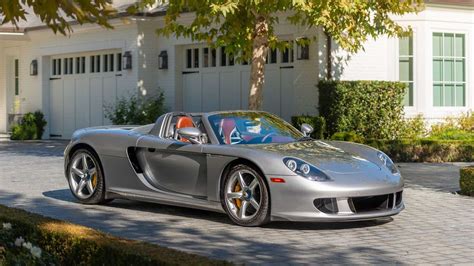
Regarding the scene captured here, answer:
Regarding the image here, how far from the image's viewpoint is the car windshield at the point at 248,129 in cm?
871

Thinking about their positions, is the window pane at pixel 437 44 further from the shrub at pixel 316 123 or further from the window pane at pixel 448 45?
the shrub at pixel 316 123

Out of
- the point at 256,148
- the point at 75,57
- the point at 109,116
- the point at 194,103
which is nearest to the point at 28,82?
the point at 75,57

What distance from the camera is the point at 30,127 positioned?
25641mm

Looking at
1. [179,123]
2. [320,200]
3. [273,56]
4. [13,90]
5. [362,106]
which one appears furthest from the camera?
[13,90]

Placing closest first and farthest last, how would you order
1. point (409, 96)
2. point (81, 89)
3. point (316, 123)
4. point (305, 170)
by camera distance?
point (305, 170) < point (316, 123) < point (409, 96) < point (81, 89)

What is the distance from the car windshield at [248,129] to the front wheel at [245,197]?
56 cm

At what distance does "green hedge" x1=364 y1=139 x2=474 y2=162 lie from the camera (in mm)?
15594

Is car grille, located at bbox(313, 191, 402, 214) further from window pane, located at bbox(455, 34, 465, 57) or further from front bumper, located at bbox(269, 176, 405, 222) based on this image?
window pane, located at bbox(455, 34, 465, 57)

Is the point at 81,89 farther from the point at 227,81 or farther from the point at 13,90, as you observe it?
the point at 227,81

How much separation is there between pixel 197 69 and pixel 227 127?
12.7 meters

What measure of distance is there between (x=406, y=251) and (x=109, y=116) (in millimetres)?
15757

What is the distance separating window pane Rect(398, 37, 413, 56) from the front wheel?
36.5 feet

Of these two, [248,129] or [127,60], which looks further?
[127,60]

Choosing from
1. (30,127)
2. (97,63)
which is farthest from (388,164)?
(30,127)
